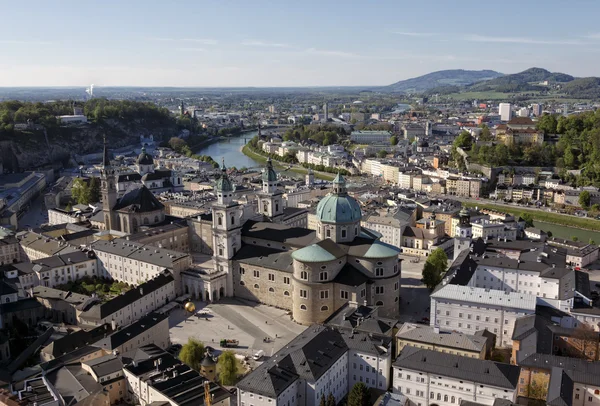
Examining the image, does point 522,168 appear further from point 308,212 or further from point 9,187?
point 9,187

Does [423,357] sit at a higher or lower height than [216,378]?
higher

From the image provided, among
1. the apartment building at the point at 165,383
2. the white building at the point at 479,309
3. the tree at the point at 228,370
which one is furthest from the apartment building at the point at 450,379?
the apartment building at the point at 165,383

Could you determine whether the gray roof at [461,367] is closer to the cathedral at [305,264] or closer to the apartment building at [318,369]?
the apartment building at [318,369]

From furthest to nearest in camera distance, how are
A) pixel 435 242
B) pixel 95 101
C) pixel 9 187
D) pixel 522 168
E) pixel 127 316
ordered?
pixel 95 101 < pixel 522 168 < pixel 9 187 < pixel 435 242 < pixel 127 316

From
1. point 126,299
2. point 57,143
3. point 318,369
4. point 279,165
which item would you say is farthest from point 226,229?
point 57,143

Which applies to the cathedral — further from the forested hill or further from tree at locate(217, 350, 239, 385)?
the forested hill

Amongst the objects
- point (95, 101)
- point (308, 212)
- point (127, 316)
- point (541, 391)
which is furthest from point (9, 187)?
point (95, 101)

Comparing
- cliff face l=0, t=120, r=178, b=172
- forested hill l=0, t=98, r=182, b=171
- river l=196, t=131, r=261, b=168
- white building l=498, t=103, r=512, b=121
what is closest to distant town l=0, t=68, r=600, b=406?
cliff face l=0, t=120, r=178, b=172
